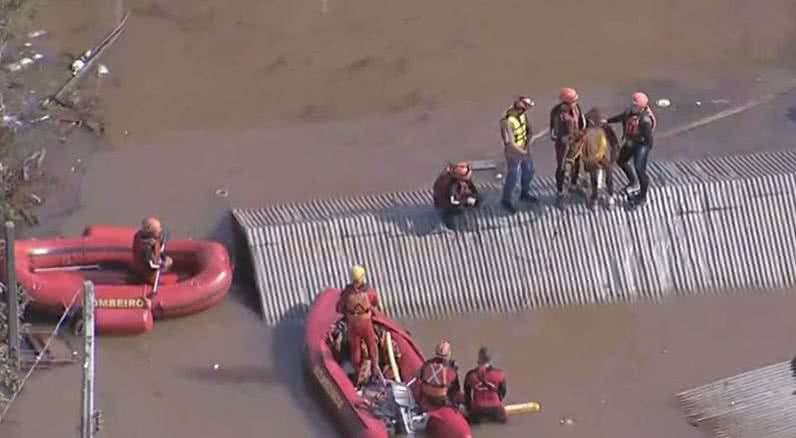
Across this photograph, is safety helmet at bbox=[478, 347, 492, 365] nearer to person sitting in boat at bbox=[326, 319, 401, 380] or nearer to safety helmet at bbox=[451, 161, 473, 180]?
person sitting in boat at bbox=[326, 319, 401, 380]

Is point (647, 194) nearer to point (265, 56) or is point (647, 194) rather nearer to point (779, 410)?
point (779, 410)

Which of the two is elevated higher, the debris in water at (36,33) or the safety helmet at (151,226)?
the debris in water at (36,33)

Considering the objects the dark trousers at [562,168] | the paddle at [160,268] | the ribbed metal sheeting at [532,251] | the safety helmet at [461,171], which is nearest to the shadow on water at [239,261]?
the ribbed metal sheeting at [532,251]

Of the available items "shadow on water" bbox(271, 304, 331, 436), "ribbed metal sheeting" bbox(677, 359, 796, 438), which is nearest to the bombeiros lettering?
"shadow on water" bbox(271, 304, 331, 436)

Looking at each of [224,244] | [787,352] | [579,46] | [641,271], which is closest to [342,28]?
[579,46]

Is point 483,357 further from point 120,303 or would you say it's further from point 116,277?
point 116,277

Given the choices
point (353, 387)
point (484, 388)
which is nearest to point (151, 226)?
point (353, 387)

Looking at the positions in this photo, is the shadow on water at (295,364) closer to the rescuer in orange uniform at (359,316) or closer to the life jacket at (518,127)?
the rescuer in orange uniform at (359,316)
